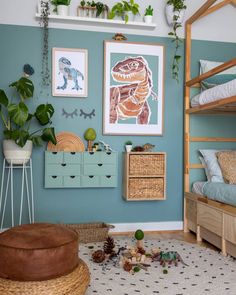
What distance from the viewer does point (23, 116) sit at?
2.80m

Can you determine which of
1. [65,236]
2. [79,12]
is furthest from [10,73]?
[65,236]

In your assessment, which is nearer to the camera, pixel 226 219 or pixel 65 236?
pixel 65 236

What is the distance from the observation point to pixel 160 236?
3.25m

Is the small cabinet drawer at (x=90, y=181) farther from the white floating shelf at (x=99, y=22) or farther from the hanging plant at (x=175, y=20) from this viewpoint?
the white floating shelf at (x=99, y=22)

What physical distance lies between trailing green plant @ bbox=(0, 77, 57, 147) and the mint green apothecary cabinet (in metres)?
0.23

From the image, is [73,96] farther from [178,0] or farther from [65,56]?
[178,0]

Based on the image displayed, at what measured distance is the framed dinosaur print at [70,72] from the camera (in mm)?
3242

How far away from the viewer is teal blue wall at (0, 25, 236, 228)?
320 centimetres

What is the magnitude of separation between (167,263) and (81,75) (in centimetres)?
192

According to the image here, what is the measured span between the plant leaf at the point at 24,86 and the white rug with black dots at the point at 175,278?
4.70 feet

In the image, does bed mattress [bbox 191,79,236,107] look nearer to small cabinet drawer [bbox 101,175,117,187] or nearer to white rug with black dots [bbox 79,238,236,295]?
small cabinet drawer [bbox 101,175,117,187]

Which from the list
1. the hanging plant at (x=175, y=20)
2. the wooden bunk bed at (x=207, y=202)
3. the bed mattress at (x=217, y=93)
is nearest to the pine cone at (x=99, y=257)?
the wooden bunk bed at (x=207, y=202)

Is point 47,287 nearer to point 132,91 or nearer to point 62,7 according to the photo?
point 132,91

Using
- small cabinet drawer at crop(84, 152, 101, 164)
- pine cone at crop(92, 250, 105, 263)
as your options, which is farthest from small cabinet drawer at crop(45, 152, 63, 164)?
pine cone at crop(92, 250, 105, 263)
